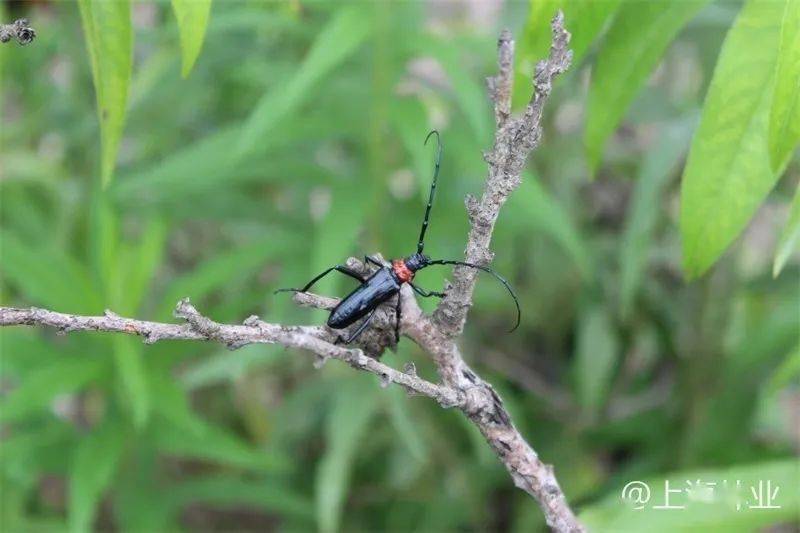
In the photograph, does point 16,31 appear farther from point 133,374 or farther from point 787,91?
point 133,374

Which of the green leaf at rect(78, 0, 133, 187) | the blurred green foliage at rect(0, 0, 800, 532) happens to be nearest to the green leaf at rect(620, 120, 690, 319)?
the blurred green foliage at rect(0, 0, 800, 532)

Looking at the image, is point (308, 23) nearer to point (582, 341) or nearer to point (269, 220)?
point (269, 220)

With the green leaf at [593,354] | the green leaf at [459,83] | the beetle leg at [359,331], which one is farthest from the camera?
the green leaf at [593,354]

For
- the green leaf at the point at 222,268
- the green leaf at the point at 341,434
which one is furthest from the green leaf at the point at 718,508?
the green leaf at the point at 222,268

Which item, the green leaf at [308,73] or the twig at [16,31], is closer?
the twig at [16,31]

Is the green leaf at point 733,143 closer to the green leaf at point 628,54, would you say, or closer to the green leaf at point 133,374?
the green leaf at point 628,54

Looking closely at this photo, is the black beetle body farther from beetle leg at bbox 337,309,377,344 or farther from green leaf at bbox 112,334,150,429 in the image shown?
green leaf at bbox 112,334,150,429

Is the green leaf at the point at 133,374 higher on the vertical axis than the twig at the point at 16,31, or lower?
higher
